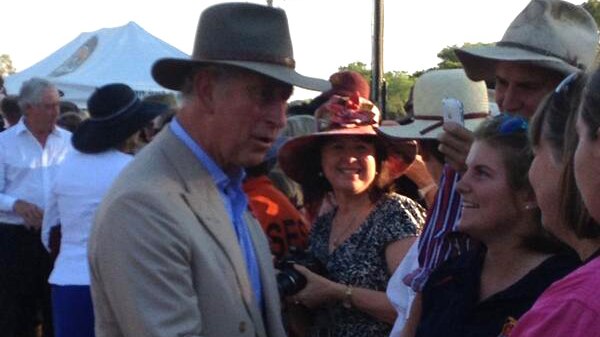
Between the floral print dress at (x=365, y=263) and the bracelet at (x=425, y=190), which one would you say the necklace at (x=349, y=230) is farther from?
the bracelet at (x=425, y=190)

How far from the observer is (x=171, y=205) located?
2740 millimetres

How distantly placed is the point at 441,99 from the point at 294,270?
0.82 meters

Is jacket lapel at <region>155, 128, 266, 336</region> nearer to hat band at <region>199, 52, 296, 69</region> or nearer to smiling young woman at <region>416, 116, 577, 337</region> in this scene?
hat band at <region>199, 52, 296, 69</region>

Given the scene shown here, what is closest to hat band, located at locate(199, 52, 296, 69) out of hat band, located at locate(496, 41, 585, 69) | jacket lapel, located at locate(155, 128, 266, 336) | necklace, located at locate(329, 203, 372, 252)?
jacket lapel, located at locate(155, 128, 266, 336)

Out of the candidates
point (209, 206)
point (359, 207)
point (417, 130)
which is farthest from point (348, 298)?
point (209, 206)

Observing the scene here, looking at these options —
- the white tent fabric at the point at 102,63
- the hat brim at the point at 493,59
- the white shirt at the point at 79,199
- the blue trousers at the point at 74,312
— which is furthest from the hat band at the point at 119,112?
the white tent fabric at the point at 102,63

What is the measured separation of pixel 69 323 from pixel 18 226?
6.10ft

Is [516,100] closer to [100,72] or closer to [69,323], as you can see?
[69,323]

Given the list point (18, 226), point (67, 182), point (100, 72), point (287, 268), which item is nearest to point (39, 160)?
point (18, 226)

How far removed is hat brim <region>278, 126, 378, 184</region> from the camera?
4211mm

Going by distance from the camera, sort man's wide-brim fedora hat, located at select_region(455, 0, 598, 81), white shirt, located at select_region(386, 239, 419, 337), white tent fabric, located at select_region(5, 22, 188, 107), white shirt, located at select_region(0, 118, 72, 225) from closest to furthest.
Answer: man's wide-brim fedora hat, located at select_region(455, 0, 598, 81) < white shirt, located at select_region(386, 239, 419, 337) < white shirt, located at select_region(0, 118, 72, 225) < white tent fabric, located at select_region(5, 22, 188, 107)

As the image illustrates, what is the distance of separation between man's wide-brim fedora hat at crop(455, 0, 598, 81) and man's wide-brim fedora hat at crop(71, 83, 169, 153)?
9.57 ft

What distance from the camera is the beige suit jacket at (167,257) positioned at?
265 cm

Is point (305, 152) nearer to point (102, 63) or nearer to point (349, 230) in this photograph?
point (349, 230)
